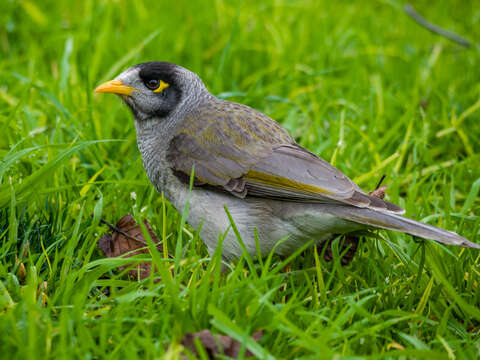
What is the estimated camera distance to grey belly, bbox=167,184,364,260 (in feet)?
12.3

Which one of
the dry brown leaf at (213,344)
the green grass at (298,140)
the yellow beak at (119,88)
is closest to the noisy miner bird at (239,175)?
the yellow beak at (119,88)

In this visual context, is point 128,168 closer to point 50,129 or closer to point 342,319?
point 50,129

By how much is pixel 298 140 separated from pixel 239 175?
6.18 feet

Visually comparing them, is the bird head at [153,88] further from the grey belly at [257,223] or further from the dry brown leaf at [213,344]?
the dry brown leaf at [213,344]

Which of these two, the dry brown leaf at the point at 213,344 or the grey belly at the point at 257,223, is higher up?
the grey belly at the point at 257,223

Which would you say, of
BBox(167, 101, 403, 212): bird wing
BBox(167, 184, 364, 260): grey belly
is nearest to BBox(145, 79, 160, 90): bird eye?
BBox(167, 101, 403, 212): bird wing

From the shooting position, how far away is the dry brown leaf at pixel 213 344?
2.80m

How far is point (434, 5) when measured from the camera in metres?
9.42

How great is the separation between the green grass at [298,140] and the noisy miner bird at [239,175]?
230 millimetres

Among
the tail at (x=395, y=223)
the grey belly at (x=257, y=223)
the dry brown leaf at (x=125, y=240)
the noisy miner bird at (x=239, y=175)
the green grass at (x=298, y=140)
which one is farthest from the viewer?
the dry brown leaf at (x=125, y=240)

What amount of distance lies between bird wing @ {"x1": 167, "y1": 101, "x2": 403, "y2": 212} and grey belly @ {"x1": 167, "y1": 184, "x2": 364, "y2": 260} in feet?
0.23

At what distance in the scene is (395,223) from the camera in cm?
339

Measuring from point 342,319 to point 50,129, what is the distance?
11.3ft

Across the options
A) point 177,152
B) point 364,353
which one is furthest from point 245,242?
point 364,353
